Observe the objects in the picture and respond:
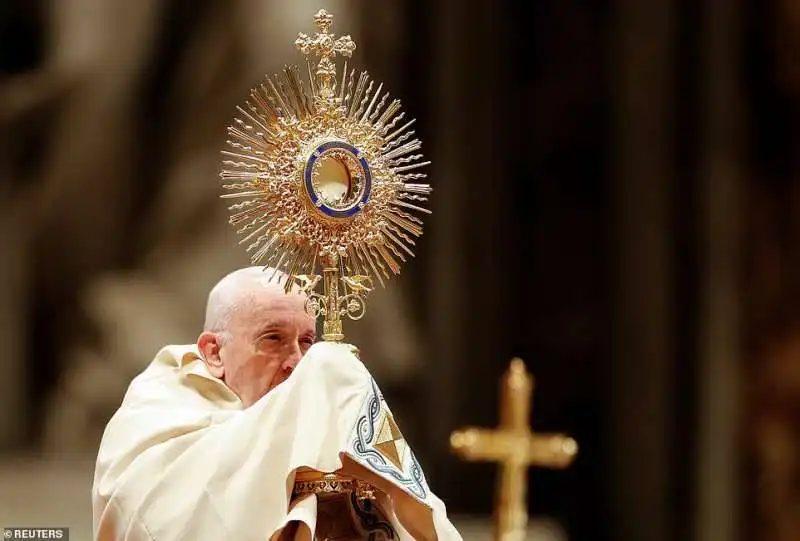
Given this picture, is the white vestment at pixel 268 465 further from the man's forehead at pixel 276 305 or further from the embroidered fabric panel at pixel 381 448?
the man's forehead at pixel 276 305

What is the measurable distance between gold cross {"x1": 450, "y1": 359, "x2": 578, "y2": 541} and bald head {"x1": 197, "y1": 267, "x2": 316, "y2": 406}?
1389 millimetres

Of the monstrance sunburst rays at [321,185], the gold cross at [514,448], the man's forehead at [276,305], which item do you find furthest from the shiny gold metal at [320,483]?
the gold cross at [514,448]

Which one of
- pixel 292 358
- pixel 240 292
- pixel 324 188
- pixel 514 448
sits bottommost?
pixel 514 448

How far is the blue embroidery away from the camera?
7.69ft

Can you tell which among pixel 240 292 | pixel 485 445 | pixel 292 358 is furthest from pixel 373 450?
pixel 485 445

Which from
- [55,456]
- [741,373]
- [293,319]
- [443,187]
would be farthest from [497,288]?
→ [293,319]

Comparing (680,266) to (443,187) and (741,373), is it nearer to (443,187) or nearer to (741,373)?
(741,373)

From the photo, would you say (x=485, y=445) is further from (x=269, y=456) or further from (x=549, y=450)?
(x=269, y=456)

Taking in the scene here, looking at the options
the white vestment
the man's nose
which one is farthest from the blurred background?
the white vestment

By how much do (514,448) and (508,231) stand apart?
1.58 meters

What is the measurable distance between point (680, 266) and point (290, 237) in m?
3.13

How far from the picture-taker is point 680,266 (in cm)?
539

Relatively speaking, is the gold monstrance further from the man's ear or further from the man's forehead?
the man's ear

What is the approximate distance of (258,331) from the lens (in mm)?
2654
